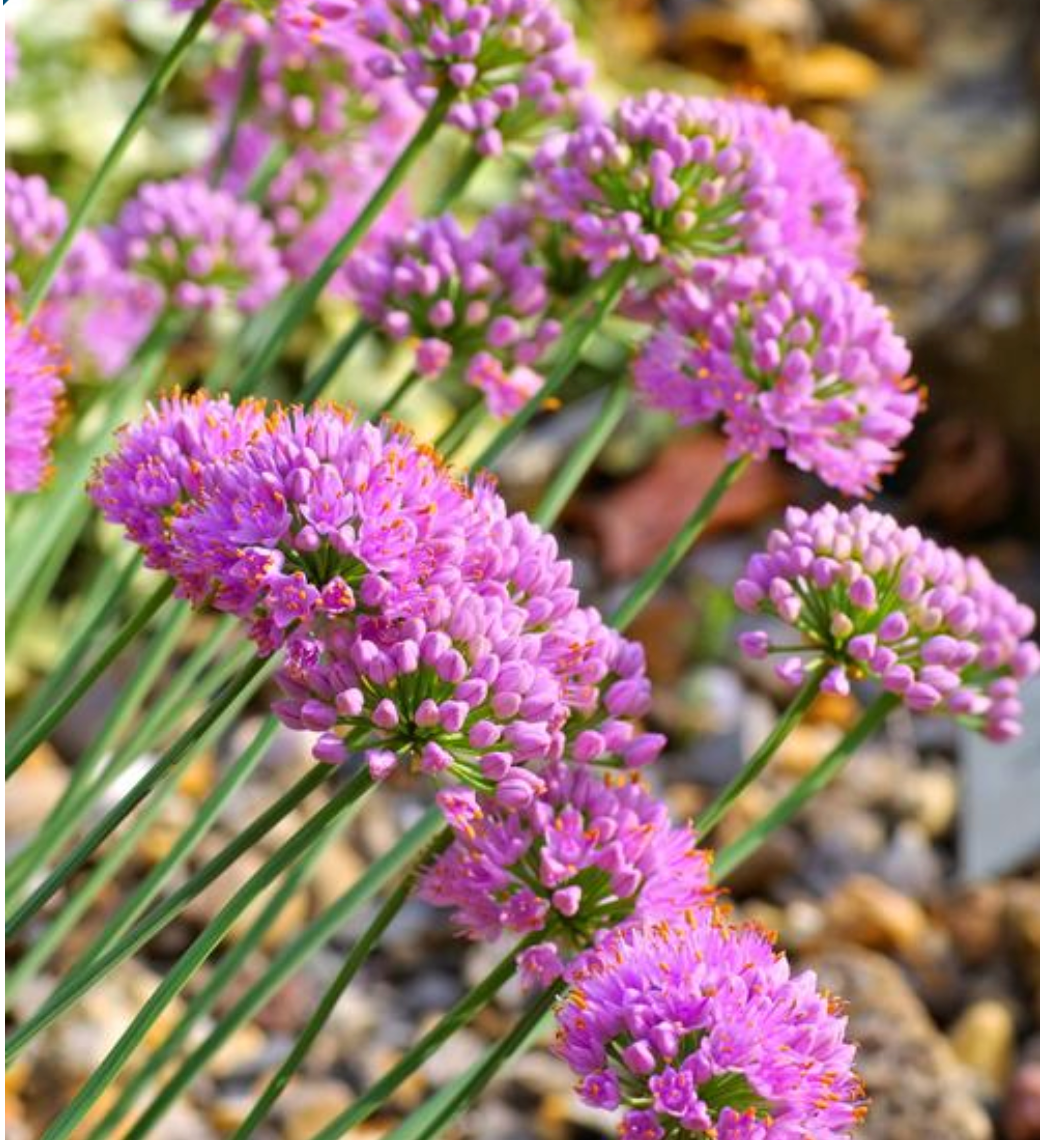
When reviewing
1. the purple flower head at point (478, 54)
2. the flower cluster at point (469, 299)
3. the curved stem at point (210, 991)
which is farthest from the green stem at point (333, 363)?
the curved stem at point (210, 991)

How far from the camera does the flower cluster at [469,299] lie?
1.22 metres

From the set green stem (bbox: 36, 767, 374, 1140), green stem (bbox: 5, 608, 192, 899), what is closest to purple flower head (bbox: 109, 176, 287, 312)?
green stem (bbox: 5, 608, 192, 899)

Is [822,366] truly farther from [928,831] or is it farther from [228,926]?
[928,831]

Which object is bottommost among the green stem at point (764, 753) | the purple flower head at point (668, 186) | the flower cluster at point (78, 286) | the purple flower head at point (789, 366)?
the green stem at point (764, 753)

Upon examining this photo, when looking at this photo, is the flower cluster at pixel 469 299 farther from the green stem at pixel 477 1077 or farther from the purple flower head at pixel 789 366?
the green stem at pixel 477 1077

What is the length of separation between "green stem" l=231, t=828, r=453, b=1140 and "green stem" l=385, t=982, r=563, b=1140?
0.07 m

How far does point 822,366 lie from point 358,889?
36 cm

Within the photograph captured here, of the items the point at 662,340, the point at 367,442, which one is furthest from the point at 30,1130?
the point at 367,442

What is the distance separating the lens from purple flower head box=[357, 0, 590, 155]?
113cm

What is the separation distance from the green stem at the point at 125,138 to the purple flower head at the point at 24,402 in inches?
2.3

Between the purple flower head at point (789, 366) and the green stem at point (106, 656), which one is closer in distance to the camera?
the green stem at point (106, 656)

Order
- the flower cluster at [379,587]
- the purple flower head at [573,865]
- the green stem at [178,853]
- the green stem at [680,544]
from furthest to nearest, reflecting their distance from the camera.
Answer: the green stem at [680,544], the green stem at [178,853], the purple flower head at [573,865], the flower cluster at [379,587]

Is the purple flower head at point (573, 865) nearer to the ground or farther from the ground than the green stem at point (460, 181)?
nearer to the ground

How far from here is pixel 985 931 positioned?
235 cm
